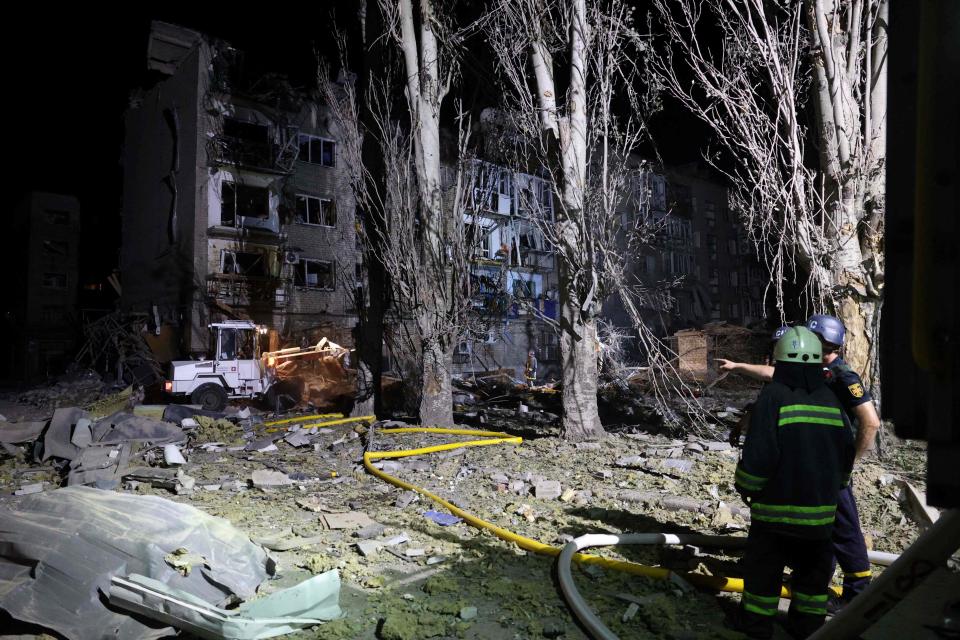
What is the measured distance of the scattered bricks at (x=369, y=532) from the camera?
17.1 feet

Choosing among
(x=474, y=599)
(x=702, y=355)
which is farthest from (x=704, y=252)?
(x=474, y=599)

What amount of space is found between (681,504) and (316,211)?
83.0 ft

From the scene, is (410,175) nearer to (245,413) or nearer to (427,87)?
(427,87)

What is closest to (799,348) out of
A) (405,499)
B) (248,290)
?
(405,499)

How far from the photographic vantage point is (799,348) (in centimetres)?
309

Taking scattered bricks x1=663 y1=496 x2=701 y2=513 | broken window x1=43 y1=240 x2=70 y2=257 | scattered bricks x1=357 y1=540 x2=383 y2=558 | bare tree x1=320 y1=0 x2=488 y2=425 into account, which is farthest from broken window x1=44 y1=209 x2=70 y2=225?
scattered bricks x1=663 y1=496 x2=701 y2=513

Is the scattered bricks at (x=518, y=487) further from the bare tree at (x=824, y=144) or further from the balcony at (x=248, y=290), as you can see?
the balcony at (x=248, y=290)

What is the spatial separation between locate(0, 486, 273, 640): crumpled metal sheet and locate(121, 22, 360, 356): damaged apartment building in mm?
19932

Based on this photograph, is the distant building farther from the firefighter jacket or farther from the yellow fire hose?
the firefighter jacket

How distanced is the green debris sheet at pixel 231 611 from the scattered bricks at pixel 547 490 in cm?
307

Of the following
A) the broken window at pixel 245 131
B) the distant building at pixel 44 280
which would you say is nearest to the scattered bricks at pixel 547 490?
the broken window at pixel 245 131

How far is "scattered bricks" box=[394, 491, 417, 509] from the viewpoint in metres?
6.15

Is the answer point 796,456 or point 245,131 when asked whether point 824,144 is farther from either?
point 245,131

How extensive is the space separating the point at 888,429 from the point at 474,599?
6.99m
